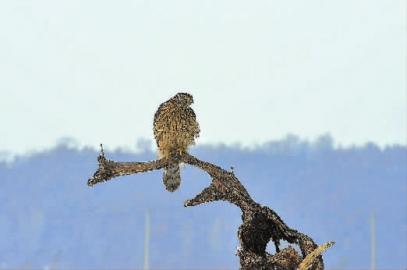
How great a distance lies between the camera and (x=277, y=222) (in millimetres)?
2547

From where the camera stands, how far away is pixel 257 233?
2.52 metres

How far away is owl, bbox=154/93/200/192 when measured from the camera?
7.38 ft

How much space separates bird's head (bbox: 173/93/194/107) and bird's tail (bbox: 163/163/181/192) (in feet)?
0.49

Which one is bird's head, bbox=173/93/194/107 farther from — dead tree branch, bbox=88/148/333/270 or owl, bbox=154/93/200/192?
dead tree branch, bbox=88/148/333/270

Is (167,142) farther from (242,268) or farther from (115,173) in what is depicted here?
(242,268)

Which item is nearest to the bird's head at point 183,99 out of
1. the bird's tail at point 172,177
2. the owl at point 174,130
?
the owl at point 174,130

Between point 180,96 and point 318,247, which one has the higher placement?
point 180,96

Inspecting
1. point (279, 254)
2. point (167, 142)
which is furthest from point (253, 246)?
point (167, 142)

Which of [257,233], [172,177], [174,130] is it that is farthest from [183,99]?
[257,233]

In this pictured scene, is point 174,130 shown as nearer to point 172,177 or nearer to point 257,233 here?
point 172,177

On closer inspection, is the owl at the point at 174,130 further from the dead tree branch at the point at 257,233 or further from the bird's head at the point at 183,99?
the dead tree branch at the point at 257,233

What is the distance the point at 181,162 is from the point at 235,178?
0.27 metres

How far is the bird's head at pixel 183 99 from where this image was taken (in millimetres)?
2279

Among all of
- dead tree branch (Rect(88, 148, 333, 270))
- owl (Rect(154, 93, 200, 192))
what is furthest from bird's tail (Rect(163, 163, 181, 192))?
dead tree branch (Rect(88, 148, 333, 270))
